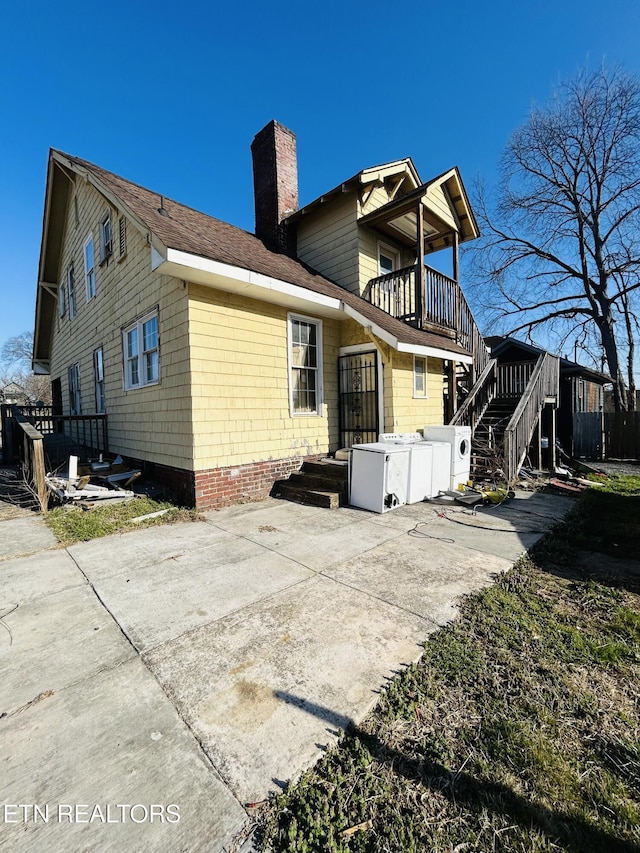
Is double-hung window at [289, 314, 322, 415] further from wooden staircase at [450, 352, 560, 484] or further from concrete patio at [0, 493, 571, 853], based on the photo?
wooden staircase at [450, 352, 560, 484]

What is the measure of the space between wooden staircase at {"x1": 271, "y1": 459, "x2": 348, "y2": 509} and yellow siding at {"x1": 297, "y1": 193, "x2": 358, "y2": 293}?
4834mm

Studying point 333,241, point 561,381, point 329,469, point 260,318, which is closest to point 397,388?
point 329,469

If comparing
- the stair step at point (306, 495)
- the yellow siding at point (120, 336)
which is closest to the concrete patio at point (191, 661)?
the stair step at point (306, 495)

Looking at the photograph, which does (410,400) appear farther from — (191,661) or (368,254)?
(191,661)

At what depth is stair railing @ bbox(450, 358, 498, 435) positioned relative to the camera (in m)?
9.91

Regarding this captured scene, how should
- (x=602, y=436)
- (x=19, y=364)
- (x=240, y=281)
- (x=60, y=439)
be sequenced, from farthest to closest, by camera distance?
(x=19, y=364)
(x=602, y=436)
(x=60, y=439)
(x=240, y=281)

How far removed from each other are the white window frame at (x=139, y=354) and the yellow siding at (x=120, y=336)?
0.14 metres

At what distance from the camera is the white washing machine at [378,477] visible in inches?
243

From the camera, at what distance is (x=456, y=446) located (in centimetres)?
792

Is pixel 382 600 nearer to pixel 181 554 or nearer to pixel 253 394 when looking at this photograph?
pixel 181 554

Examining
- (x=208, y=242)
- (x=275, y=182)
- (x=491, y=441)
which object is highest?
(x=275, y=182)

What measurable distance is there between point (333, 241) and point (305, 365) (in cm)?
406

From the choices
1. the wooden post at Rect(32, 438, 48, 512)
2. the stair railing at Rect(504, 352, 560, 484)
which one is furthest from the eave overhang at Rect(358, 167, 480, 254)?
the wooden post at Rect(32, 438, 48, 512)

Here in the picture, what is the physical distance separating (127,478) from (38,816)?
263 inches
